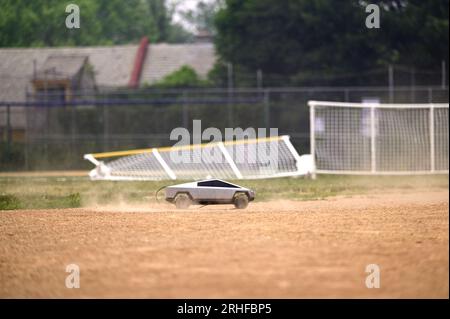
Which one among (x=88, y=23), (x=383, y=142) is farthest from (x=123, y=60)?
(x=383, y=142)

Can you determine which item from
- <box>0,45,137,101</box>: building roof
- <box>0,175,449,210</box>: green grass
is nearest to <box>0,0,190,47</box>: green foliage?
<box>0,45,137,101</box>: building roof

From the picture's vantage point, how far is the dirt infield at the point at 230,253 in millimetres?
8234

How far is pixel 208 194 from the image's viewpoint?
15141mm

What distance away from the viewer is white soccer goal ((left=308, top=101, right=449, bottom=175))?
24.5 meters

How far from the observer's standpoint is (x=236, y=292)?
8.01m

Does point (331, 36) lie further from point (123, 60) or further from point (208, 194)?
point (208, 194)

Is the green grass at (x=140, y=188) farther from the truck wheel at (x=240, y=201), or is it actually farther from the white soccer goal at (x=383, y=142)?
the truck wheel at (x=240, y=201)

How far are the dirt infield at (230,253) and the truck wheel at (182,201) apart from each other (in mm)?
532

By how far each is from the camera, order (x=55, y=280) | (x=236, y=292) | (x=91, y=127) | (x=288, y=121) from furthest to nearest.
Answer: (x=91, y=127), (x=288, y=121), (x=55, y=280), (x=236, y=292)

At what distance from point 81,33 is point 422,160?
133 feet

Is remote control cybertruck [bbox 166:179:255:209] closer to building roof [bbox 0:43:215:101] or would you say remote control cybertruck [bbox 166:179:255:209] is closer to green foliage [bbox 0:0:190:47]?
green foliage [bbox 0:0:190:47]

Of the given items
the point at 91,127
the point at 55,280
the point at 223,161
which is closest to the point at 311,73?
the point at 91,127

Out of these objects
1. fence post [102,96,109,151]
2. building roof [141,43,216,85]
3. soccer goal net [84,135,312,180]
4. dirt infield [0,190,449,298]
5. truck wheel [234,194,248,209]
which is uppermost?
building roof [141,43,216,85]

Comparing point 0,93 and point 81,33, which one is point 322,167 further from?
point 81,33
